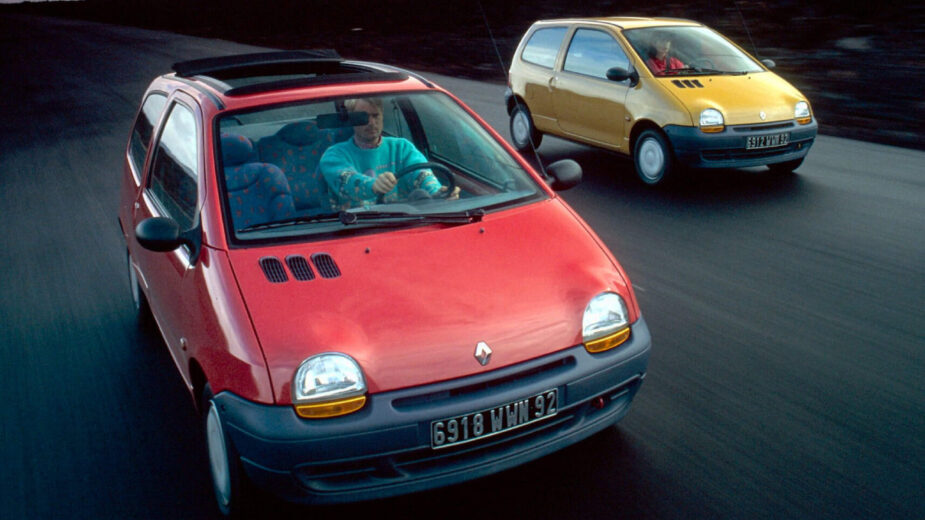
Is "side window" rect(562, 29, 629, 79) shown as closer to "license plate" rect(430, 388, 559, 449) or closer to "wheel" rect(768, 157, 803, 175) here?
"wheel" rect(768, 157, 803, 175)

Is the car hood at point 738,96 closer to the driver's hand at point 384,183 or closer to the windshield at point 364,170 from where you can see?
the windshield at point 364,170

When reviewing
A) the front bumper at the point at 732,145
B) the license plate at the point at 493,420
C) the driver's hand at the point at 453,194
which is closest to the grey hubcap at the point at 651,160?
the front bumper at the point at 732,145

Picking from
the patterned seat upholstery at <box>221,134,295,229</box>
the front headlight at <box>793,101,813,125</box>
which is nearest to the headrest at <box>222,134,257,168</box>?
the patterned seat upholstery at <box>221,134,295,229</box>

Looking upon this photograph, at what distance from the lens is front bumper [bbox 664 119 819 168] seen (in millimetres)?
8203

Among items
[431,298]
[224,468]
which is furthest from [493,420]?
[224,468]

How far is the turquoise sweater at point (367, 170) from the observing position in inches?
156

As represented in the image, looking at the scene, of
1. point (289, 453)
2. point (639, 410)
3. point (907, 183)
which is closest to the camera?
point (289, 453)

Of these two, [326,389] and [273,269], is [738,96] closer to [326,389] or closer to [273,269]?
[273,269]

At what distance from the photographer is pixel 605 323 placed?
3270 mm

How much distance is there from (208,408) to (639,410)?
187cm

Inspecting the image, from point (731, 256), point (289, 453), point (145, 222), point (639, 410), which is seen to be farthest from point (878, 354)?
point (145, 222)

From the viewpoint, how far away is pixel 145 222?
139 inches

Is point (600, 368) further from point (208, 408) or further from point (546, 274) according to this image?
point (208, 408)

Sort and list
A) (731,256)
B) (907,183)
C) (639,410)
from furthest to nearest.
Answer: (907,183) < (731,256) < (639,410)
